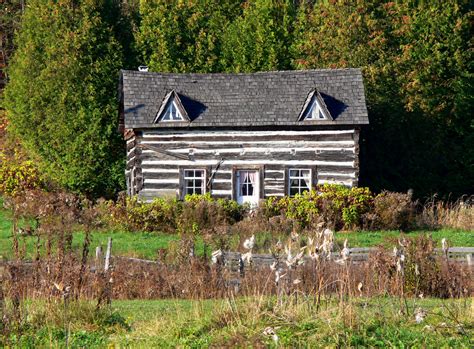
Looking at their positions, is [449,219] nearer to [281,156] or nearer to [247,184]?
[281,156]

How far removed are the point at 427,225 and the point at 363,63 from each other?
33.3ft

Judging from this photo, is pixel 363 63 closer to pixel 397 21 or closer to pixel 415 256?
pixel 397 21

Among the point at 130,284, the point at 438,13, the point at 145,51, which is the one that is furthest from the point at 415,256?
the point at 145,51

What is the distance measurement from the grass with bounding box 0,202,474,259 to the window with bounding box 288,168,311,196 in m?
4.02

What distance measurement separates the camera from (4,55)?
45500mm

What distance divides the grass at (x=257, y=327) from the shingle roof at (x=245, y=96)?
19.3 meters

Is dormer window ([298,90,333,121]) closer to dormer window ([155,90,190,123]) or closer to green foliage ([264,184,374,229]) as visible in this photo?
green foliage ([264,184,374,229])

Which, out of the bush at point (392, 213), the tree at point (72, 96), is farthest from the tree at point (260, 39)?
the bush at point (392, 213)

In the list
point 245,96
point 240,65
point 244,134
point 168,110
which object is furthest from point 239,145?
point 240,65

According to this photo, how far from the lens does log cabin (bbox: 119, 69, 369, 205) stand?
32094mm

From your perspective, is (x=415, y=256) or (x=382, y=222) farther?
(x=382, y=222)

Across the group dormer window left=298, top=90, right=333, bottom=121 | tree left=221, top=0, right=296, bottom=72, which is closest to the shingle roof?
dormer window left=298, top=90, right=333, bottom=121

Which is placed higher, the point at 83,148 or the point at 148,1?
the point at 148,1

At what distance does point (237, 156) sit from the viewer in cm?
3269
